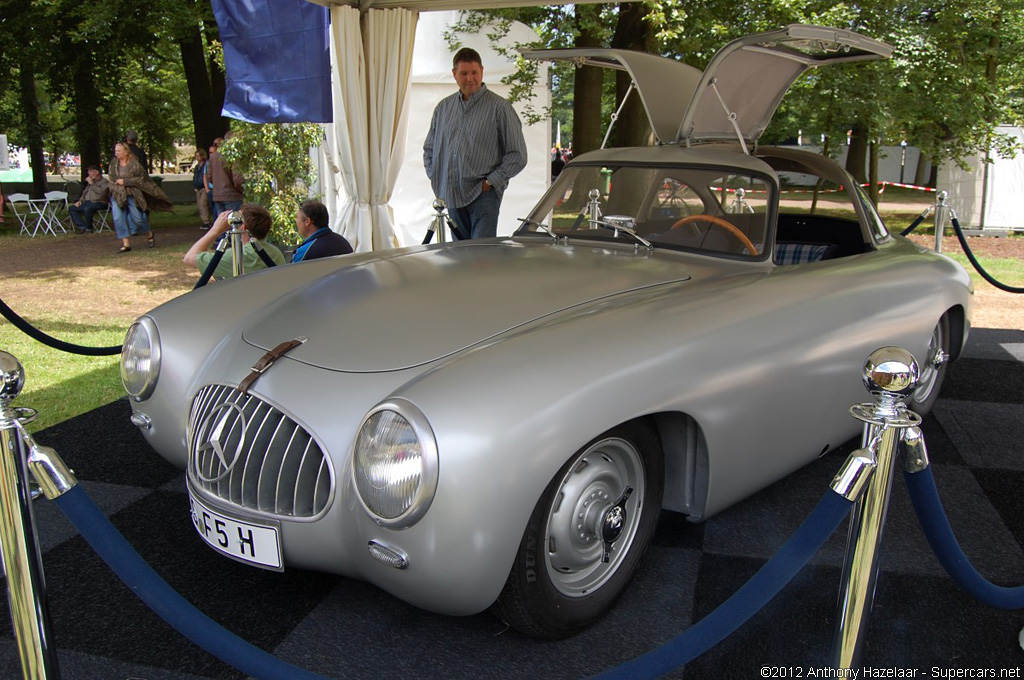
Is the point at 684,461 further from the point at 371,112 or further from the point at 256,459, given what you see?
the point at 371,112

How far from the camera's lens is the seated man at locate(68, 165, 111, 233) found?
14.9 m

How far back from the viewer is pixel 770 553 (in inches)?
117

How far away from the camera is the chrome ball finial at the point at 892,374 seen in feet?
5.79

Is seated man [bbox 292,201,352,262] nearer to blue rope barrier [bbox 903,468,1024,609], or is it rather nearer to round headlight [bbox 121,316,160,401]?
round headlight [bbox 121,316,160,401]

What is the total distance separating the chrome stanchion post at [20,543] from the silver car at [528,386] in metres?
0.54

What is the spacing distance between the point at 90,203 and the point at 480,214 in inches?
465

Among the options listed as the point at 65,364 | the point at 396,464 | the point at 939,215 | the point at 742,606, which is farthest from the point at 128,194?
the point at 742,606

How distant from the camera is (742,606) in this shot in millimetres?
1761

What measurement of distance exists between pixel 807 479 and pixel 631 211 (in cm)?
139

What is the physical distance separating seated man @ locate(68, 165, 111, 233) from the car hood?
1316cm

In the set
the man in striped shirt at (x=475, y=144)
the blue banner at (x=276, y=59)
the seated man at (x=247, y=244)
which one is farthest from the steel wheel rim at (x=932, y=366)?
the blue banner at (x=276, y=59)

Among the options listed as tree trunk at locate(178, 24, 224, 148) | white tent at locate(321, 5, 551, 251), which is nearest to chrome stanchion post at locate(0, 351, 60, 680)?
white tent at locate(321, 5, 551, 251)

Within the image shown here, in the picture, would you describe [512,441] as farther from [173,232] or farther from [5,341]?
[173,232]

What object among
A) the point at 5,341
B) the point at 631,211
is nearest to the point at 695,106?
the point at 631,211
